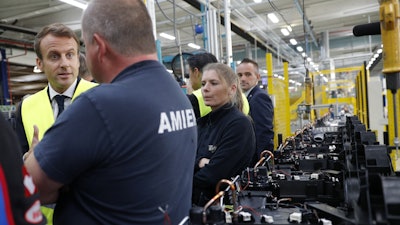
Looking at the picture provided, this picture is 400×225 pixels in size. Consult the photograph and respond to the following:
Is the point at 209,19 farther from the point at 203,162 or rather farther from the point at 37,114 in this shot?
the point at 37,114

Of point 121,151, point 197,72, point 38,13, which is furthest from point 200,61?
point 38,13

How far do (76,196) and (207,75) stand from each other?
141cm

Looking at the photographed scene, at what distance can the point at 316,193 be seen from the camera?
1645mm

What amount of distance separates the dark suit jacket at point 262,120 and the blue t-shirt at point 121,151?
2285 millimetres

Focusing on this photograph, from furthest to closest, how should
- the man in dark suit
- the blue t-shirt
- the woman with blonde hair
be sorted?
1. the man in dark suit
2. the woman with blonde hair
3. the blue t-shirt

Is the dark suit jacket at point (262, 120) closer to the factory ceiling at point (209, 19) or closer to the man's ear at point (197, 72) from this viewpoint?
the man's ear at point (197, 72)

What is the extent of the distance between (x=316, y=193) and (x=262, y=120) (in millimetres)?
1639

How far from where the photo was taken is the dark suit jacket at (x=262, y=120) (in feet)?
10.5

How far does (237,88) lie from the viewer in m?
2.32

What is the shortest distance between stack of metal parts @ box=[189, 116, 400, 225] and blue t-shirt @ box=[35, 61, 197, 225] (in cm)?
15

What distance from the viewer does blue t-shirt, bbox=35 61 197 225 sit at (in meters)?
0.80

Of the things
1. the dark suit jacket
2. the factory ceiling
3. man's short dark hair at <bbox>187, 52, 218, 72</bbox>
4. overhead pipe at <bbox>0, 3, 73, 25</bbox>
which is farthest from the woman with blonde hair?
overhead pipe at <bbox>0, 3, 73, 25</bbox>

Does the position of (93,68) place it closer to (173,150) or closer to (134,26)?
(134,26)

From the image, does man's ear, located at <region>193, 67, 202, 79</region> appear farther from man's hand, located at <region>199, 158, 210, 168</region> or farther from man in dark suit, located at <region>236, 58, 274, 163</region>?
man's hand, located at <region>199, 158, 210, 168</region>
